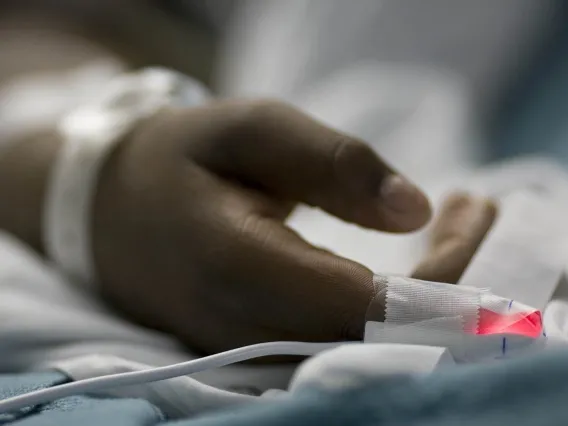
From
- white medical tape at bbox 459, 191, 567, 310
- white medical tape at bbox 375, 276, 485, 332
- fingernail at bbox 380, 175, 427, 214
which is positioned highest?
fingernail at bbox 380, 175, 427, 214

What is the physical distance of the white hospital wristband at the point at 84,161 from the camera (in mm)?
596

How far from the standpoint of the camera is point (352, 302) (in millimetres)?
407

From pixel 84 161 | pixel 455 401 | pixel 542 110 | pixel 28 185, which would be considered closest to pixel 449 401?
pixel 455 401

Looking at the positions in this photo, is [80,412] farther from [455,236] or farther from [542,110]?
[542,110]

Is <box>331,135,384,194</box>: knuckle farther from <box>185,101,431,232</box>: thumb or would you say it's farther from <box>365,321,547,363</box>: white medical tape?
<box>365,321,547,363</box>: white medical tape

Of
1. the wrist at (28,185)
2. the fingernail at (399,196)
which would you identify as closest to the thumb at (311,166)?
the fingernail at (399,196)

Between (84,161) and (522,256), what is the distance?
37cm

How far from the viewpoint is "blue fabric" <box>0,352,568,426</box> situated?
29cm

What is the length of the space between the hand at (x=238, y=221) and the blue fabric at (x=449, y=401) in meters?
0.10

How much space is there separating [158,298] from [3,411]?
16 centimetres

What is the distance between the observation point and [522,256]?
47 cm

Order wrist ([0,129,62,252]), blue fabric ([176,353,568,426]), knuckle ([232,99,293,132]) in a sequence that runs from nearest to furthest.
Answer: blue fabric ([176,353,568,426])
knuckle ([232,99,293,132])
wrist ([0,129,62,252])

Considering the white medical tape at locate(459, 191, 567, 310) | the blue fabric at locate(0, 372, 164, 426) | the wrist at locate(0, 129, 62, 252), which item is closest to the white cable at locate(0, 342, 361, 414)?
the blue fabric at locate(0, 372, 164, 426)

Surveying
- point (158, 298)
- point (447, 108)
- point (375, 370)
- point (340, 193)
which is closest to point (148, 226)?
point (158, 298)
